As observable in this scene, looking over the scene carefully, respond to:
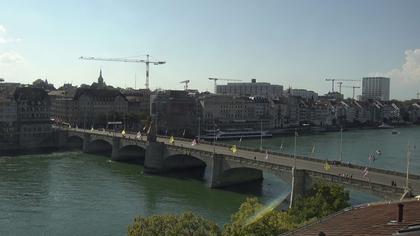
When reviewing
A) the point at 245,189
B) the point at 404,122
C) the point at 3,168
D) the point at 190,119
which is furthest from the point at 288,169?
the point at 404,122

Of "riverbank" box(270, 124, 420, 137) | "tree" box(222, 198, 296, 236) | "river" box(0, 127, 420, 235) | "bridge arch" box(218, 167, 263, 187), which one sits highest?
"riverbank" box(270, 124, 420, 137)

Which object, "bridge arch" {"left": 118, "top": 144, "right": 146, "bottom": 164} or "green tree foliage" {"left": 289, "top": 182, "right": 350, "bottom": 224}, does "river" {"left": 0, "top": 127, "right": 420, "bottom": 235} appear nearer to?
"bridge arch" {"left": 118, "top": 144, "right": 146, "bottom": 164}

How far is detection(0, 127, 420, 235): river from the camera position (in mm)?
36875

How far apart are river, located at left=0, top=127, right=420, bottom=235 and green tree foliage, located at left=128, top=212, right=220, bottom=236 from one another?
45.1ft

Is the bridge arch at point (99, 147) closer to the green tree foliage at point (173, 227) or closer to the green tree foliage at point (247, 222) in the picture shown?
the green tree foliage at point (247, 222)

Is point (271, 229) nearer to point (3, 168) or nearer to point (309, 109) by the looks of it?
point (3, 168)

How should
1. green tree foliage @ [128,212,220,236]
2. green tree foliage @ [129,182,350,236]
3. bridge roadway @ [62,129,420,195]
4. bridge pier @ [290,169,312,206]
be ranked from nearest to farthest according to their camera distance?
green tree foliage @ [129,182,350,236] → green tree foliage @ [128,212,220,236] → bridge roadway @ [62,129,420,195] → bridge pier @ [290,169,312,206]

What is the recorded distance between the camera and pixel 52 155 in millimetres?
76688

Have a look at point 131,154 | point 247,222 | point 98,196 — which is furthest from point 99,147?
point 247,222

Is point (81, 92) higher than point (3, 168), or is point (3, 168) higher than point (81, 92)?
→ point (81, 92)

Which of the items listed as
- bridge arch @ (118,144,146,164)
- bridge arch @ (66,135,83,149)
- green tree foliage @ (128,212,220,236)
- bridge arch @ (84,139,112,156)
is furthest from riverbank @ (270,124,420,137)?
green tree foliage @ (128,212,220,236)

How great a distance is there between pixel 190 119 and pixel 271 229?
103887 millimetres

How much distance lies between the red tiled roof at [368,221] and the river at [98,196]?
25053 mm

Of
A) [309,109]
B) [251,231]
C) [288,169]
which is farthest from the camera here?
[309,109]
